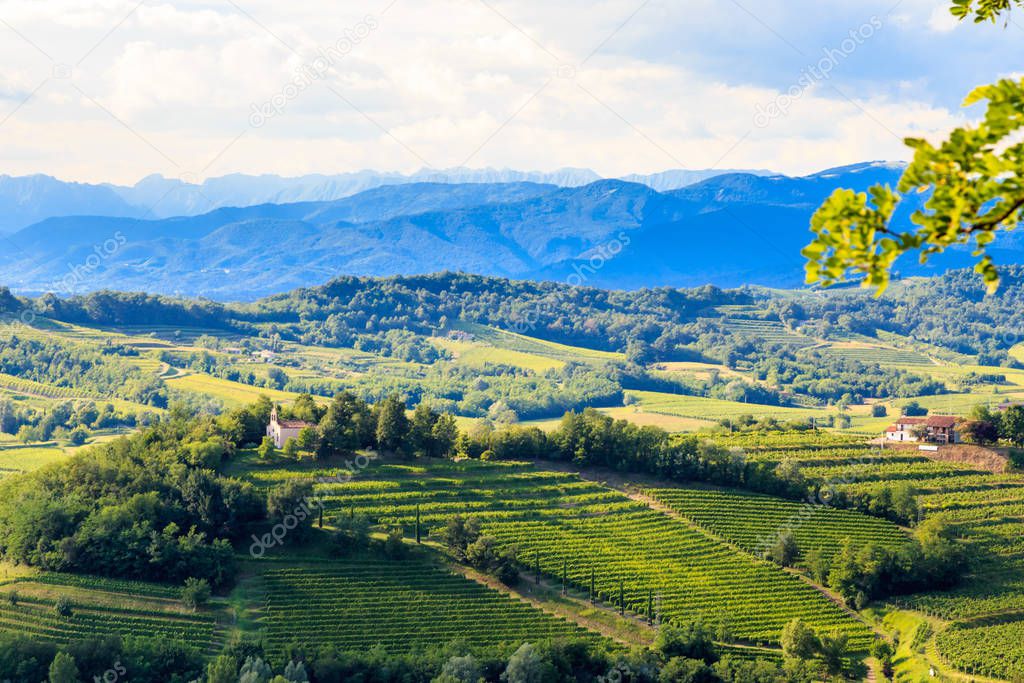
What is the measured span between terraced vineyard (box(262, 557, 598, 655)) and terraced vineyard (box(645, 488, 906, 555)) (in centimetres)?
1525

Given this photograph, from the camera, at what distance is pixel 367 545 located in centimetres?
5491

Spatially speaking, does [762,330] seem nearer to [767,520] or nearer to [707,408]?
[707,408]

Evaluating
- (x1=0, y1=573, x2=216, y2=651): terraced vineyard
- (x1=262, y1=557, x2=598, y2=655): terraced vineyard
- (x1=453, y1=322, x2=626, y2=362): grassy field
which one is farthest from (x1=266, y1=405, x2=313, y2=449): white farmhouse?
(x1=453, y1=322, x2=626, y2=362): grassy field

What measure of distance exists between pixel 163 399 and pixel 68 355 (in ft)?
64.5

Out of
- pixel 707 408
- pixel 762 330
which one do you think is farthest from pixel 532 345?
pixel 707 408

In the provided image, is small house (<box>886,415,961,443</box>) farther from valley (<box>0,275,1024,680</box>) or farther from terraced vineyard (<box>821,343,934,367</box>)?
terraced vineyard (<box>821,343,934,367</box>)

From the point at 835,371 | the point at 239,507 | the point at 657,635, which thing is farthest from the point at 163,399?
the point at 835,371

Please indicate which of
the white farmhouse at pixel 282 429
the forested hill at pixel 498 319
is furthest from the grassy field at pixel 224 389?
the white farmhouse at pixel 282 429

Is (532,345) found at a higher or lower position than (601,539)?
higher

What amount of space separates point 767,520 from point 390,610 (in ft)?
84.8

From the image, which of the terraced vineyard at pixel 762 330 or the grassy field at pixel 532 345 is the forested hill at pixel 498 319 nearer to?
the terraced vineyard at pixel 762 330

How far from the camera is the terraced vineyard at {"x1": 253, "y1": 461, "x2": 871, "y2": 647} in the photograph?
53.9m

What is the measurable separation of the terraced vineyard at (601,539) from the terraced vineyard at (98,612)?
41.5 feet

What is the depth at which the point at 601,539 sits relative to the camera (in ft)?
194
